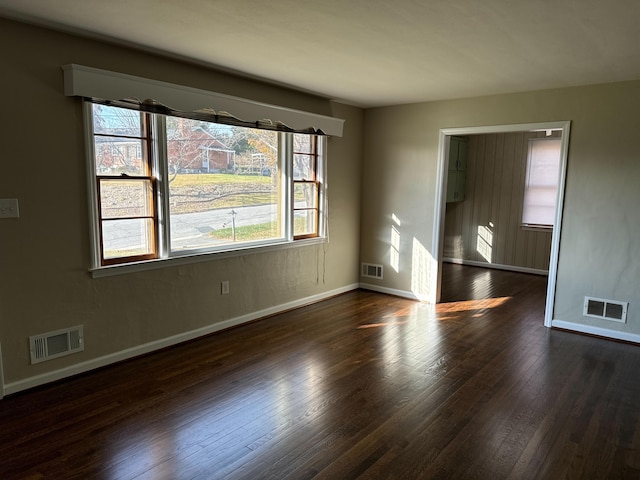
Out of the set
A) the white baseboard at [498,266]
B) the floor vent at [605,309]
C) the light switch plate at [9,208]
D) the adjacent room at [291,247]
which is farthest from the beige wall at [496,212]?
the light switch plate at [9,208]

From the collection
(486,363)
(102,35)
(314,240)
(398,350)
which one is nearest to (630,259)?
(486,363)

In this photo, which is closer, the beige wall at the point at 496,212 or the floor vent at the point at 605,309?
the floor vent at the point at 605,309

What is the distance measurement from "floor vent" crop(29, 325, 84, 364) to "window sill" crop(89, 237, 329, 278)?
0.45 meters

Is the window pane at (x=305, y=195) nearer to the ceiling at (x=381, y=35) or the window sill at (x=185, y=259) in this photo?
the window sill at (x=185, y=259)

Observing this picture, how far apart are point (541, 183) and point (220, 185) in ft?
17.9

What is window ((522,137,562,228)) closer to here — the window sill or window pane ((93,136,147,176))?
the window sill

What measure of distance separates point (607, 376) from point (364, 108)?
4.01 metres

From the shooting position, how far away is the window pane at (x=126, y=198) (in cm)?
347

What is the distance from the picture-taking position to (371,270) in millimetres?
6137

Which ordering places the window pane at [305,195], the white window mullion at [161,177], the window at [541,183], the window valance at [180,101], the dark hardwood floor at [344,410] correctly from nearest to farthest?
the dark hardwood floor at [344,410], the window valance at [180,101], the white window mullion at [161,177], the window pane at [305,195], the window at [541,183]

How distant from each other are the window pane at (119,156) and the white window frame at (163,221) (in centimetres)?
7

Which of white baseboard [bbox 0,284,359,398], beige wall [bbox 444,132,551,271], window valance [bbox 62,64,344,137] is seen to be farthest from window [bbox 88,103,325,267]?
beige wall [bbox 444,132,551,271]

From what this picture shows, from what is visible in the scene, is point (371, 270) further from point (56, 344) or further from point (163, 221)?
point (56, 344)

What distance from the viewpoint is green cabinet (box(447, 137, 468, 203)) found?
761cm
